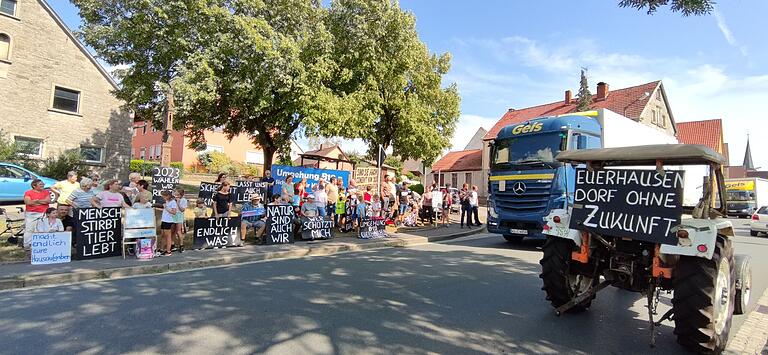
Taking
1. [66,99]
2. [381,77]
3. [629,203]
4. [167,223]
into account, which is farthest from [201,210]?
[66,99]

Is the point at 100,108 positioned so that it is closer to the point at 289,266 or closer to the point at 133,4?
the point at 133,4

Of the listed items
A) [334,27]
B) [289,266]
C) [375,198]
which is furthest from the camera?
[334,27]

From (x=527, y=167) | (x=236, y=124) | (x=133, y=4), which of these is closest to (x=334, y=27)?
(x=236, y=124)

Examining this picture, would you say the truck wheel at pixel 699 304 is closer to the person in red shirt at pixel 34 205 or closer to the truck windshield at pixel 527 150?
the truck windshield at pixel 527 150

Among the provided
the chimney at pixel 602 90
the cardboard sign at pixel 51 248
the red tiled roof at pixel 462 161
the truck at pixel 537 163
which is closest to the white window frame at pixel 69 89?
the cardboard sign at pixel 51 248

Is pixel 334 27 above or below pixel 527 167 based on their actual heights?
above

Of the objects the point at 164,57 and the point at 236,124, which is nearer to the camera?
the point at 164,57

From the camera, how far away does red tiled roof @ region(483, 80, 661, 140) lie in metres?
32.2

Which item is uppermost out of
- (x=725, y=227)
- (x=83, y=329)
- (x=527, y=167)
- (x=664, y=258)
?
(x=527, y=167)

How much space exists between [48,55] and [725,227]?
88.1ft

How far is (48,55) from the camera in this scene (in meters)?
20.5

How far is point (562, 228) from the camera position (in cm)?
496

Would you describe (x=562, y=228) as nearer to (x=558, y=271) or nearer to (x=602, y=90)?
(x=558, y=271)

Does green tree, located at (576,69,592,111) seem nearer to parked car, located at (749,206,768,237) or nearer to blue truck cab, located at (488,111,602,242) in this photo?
parked car, located at (749,206,768,237)
